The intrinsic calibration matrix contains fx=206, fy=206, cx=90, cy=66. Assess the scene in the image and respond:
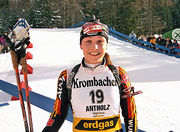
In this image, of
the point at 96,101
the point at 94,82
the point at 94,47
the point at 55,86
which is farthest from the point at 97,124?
the point at 55,86

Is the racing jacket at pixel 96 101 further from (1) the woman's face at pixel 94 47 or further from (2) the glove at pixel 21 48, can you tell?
(2) the glove at pixel 21 48

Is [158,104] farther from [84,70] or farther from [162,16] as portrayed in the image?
[162,16]

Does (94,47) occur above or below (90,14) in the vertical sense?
above

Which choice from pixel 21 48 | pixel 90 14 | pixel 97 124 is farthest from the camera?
pixel 90 14

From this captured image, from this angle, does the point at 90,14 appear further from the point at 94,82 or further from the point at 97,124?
the point at 97,124

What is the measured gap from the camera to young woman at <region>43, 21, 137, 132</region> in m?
1.75

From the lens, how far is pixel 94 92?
1.77m

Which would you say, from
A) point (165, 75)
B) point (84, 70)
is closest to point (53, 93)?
point (84, 70)

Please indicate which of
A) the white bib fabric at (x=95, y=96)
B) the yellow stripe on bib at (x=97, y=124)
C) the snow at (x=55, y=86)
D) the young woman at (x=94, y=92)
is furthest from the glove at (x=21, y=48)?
the snow at (x=55, y=86)

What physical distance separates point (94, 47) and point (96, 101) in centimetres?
46

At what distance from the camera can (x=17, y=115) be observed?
4340mm

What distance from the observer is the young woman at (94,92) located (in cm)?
175

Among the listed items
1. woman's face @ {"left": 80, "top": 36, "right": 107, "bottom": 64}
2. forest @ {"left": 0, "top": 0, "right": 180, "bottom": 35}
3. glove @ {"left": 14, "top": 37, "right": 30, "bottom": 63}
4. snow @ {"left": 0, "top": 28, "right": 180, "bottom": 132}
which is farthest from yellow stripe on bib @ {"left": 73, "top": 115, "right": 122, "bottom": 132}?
forest @ {"left": 0, "top": 0, "right": 180, "bottom": 35}

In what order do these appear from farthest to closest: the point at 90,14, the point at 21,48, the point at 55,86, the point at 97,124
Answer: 1. the point at 90,14
2. the point at 55,86
3. the point at 21,48
4. the point at 97,124
